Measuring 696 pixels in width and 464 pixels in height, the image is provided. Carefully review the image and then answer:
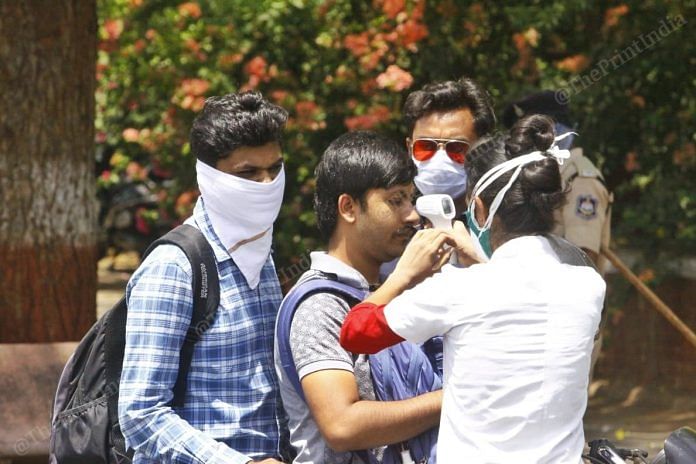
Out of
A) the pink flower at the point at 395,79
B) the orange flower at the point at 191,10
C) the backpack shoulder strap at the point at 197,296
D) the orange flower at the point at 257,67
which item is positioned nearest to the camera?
the backpack shoulder strap at the point at 197,296

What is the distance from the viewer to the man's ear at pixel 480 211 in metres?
2.61

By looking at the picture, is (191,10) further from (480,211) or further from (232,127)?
(480,211)

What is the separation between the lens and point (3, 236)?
5.46 meters

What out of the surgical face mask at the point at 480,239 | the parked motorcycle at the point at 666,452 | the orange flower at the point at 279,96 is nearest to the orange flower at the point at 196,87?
the orange flower at the point at 279,96

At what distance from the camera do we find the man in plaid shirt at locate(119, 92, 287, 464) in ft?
8.91

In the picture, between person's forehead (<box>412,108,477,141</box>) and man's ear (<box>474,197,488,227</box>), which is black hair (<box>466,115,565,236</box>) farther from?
person's forehead (<box>412,108,477,141</box>)

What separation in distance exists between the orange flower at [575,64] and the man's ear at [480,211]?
4.88 m

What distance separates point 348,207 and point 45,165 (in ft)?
9.51

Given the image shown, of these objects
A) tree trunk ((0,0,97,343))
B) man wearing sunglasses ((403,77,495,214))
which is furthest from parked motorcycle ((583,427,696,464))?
tree trunk ((0,0,97,343))

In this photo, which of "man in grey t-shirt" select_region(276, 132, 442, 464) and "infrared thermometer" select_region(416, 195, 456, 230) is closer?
"man in grey t-shirt" select_region(276, 132, 442, 464)

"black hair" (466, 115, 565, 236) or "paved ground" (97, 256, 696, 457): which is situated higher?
"black hair" (466, 115, 565, 236)

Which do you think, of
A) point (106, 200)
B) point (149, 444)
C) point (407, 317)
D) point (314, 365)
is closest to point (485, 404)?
point (407, 317)

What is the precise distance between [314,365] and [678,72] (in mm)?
5177

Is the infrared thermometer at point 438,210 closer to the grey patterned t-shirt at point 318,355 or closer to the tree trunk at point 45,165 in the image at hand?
the grey patterned t-shirt at point 318,355
